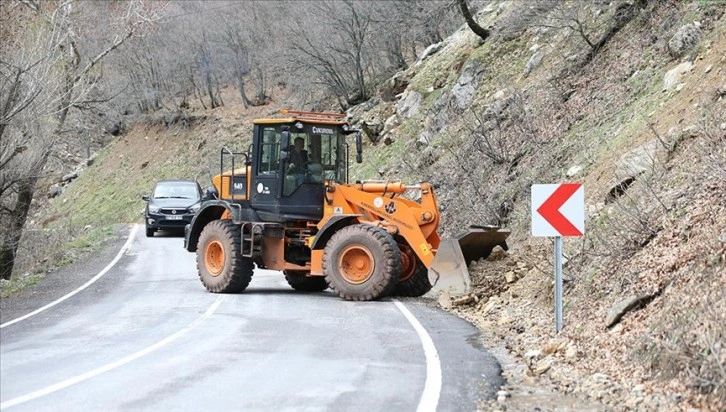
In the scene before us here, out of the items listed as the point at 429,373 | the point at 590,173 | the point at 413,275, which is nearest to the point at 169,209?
the point at 413,275

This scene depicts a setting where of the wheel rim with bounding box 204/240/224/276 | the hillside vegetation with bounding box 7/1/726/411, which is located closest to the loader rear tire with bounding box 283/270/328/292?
the wheel rim with bounding box 204/240/224/276

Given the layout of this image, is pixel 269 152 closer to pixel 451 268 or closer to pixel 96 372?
pixel 451 268

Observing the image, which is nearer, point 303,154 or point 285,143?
point 285,143

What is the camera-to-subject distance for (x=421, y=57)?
3606 centimetres

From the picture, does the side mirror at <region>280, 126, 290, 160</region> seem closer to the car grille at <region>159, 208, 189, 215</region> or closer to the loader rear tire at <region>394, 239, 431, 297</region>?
the loader rear tire at <region>394, 239, 431, 297</region>

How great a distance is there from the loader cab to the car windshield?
13575 millimetres

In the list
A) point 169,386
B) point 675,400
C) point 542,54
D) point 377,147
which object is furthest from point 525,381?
point 377,147

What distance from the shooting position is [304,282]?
55.5ft

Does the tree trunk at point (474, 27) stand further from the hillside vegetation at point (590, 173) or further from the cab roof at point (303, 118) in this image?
the cab roof at point (303, 118)

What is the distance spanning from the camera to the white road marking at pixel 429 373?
7.37 metres

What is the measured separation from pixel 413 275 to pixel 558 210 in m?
5.46

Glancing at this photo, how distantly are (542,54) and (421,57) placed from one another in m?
11.1

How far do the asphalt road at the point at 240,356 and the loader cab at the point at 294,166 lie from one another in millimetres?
1625

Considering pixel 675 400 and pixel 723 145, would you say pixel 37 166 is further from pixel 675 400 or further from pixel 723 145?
pixel 675 400
